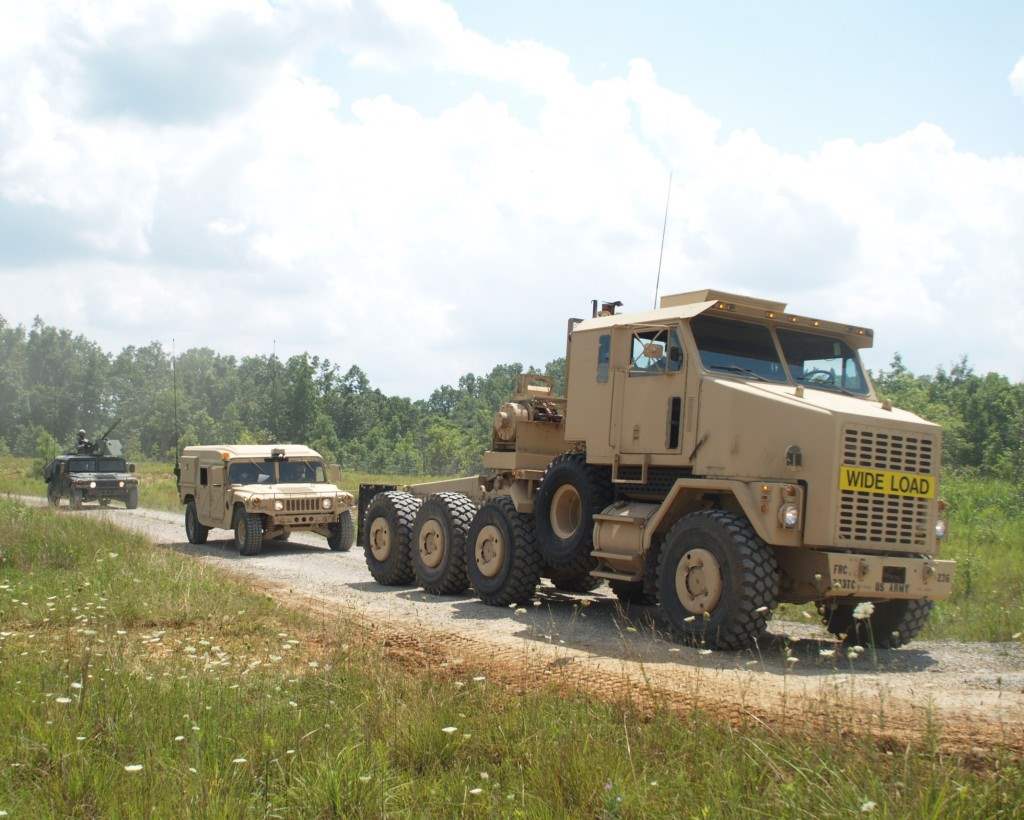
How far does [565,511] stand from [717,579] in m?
2.87

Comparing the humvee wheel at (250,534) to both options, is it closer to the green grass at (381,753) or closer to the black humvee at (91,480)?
the green grass at (381,753)

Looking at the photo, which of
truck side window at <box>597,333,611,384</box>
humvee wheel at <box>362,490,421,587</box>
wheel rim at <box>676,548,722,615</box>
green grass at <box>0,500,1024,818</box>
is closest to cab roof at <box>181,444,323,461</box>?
humvee wheel at <box>362,490,421,587</box>

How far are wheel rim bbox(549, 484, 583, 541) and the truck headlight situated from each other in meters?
3.01

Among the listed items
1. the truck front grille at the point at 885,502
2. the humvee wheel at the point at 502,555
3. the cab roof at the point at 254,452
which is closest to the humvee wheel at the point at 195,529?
the cab roof at the point at 254,452

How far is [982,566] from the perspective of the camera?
45.8 ft

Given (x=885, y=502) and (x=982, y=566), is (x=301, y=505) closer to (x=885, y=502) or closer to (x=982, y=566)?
(x=982, y=566)

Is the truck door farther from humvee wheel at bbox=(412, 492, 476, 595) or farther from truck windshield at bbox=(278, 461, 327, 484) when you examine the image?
truck windshield at bbox=(278, 461, 327, 484)

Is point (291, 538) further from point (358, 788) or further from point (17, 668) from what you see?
point (358, 788)

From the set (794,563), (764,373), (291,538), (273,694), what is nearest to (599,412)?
(764,373)

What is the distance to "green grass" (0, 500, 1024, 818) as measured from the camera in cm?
454

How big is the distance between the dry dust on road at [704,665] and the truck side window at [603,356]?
2.45m

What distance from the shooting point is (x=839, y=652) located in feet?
31.1

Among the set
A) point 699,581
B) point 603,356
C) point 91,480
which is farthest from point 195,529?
point 699,581

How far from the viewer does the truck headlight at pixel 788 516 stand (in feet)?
28.8
